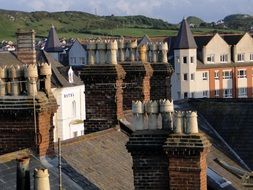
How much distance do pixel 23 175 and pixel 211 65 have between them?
3160 inches

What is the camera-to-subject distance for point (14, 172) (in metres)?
14.0

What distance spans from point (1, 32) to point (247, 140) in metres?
169

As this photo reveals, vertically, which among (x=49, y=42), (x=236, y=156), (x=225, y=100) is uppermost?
(x=49, y=42)

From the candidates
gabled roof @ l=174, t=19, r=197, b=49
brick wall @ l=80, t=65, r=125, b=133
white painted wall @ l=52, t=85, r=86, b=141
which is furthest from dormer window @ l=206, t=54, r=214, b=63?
brick wall @ l=80, t=65, r=125, b=133

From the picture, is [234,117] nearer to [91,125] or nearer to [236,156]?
[236,156]

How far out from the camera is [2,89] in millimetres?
15211

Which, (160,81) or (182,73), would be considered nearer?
(160,81)

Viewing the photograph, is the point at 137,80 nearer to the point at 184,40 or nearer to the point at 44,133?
the point at 44,133

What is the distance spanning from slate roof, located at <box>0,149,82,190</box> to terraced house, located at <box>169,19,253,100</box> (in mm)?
72216

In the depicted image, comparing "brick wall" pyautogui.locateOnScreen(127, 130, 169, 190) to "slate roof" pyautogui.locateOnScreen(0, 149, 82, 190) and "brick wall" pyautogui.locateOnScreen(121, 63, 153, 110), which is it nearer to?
"slate roof" pyautogui.locateOnScreen(0, 149, 82, 190)

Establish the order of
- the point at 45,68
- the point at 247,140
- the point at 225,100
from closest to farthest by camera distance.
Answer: the point at 45,68 → the point at 247,140 → the point at 225,100

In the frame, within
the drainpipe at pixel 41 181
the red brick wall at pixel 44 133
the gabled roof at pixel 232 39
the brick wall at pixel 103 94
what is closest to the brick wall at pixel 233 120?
the brick wall at pixel 103 94

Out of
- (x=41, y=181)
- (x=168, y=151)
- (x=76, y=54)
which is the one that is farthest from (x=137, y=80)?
(x=76, y=54)

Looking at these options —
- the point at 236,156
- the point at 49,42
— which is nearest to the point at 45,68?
the point at 236,156
